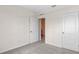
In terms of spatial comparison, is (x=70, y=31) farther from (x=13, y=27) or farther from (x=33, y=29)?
(x=13, y=27)

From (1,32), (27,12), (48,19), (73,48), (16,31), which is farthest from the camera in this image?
(48,19)

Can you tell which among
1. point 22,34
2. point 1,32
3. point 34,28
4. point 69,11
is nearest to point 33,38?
point 34,28

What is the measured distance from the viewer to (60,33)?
4102mm

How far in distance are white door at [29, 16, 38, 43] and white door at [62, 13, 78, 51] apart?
7.34ft

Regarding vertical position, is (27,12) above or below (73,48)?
above

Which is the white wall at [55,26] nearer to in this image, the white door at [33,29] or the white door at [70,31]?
the white door at [70,31]

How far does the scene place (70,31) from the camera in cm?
360

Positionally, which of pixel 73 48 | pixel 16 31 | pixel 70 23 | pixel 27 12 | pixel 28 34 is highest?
pixel 27 12

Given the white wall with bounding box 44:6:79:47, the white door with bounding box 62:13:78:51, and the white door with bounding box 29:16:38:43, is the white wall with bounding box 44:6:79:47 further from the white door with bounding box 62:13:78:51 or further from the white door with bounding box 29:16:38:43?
the white door with bounding box 29:16:38:43

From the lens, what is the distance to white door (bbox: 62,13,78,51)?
3396 mm

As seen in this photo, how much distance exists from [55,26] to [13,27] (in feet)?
8.23

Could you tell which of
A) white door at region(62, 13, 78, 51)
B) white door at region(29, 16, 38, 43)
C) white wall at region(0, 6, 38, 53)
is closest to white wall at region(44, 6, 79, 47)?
white door at region(62, 13, 78, 51)

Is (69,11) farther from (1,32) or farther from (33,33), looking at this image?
(1,32)

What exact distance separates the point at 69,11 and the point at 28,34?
2.88m
